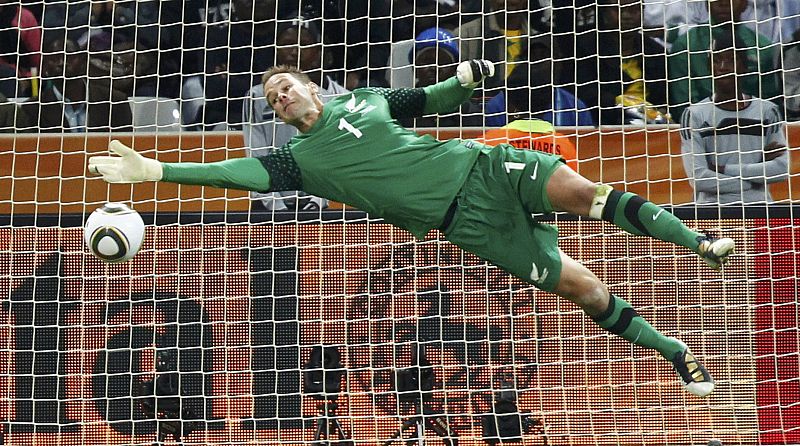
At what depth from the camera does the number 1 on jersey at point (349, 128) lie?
5.38 metres

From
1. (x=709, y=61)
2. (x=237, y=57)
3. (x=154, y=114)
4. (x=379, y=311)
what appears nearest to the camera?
(x=379, y=311)

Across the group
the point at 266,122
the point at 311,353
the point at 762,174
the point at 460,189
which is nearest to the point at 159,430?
the point at 311,353

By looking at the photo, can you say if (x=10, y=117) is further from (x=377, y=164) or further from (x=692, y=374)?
(x=692, y=374)

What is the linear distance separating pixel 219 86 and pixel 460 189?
7.27 ft

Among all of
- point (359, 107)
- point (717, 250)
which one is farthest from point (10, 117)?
point (717, 250)

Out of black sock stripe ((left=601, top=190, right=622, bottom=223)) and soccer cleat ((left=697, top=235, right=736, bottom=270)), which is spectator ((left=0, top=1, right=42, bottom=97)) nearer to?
black sock stripe ((left=601, top=190, right=622, bottom=223))

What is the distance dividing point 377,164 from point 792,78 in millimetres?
2852

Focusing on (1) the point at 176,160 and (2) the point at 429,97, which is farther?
(1) the point at 176,160

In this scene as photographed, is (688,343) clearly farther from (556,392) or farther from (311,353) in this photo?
(311,353)

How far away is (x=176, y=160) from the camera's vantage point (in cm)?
661

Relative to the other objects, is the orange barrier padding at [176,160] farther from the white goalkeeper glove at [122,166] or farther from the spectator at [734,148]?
the white goalkeeper glove at [122,166]

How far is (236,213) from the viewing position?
21.2ft

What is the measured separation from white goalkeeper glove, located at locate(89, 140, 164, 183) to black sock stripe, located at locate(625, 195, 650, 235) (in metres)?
1.82

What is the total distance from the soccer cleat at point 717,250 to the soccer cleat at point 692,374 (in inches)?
26.1
